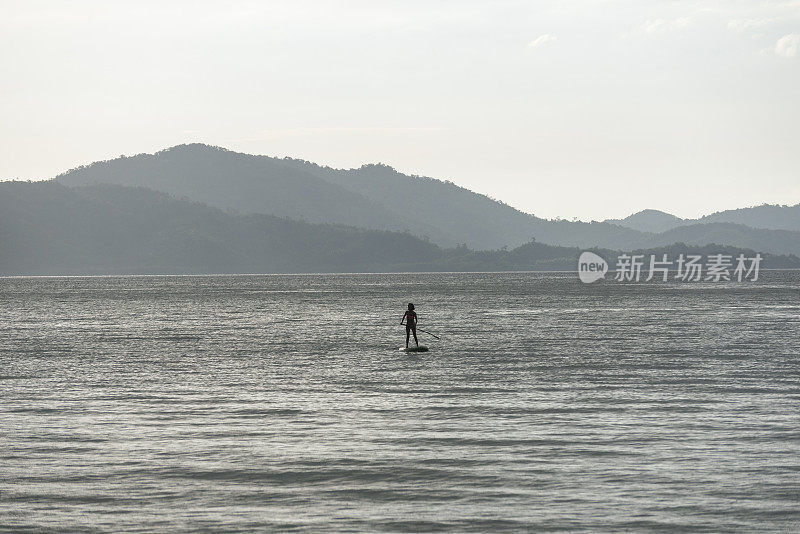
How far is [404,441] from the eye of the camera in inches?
976

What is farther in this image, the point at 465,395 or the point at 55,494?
the point at 465,395

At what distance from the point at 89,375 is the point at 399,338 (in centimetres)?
2836

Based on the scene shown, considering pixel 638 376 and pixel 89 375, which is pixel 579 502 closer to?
pixel 638 376

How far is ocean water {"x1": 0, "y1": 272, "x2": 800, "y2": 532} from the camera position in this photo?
18.0 meters

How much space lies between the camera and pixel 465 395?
34.2 meters

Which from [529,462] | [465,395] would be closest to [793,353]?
[465,395]

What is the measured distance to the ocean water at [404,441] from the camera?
59.1 feet

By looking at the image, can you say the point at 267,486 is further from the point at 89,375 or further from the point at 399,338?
the point at 399,338

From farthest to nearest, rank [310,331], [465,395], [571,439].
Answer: [310,331] → [465,395] → [571,439]

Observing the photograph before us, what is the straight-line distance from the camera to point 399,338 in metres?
67.8

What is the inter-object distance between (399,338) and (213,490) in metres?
48.1

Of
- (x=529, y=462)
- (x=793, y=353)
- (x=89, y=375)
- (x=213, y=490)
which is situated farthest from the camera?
(x=793, y=353)

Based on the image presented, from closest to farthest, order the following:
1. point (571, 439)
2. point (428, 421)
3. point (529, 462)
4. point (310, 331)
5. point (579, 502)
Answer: point (579, 502), point (529, 462), point (571, 439), point (428, 421), point (310, 331)

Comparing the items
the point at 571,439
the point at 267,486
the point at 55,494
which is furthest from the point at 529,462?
the point at 55,494
